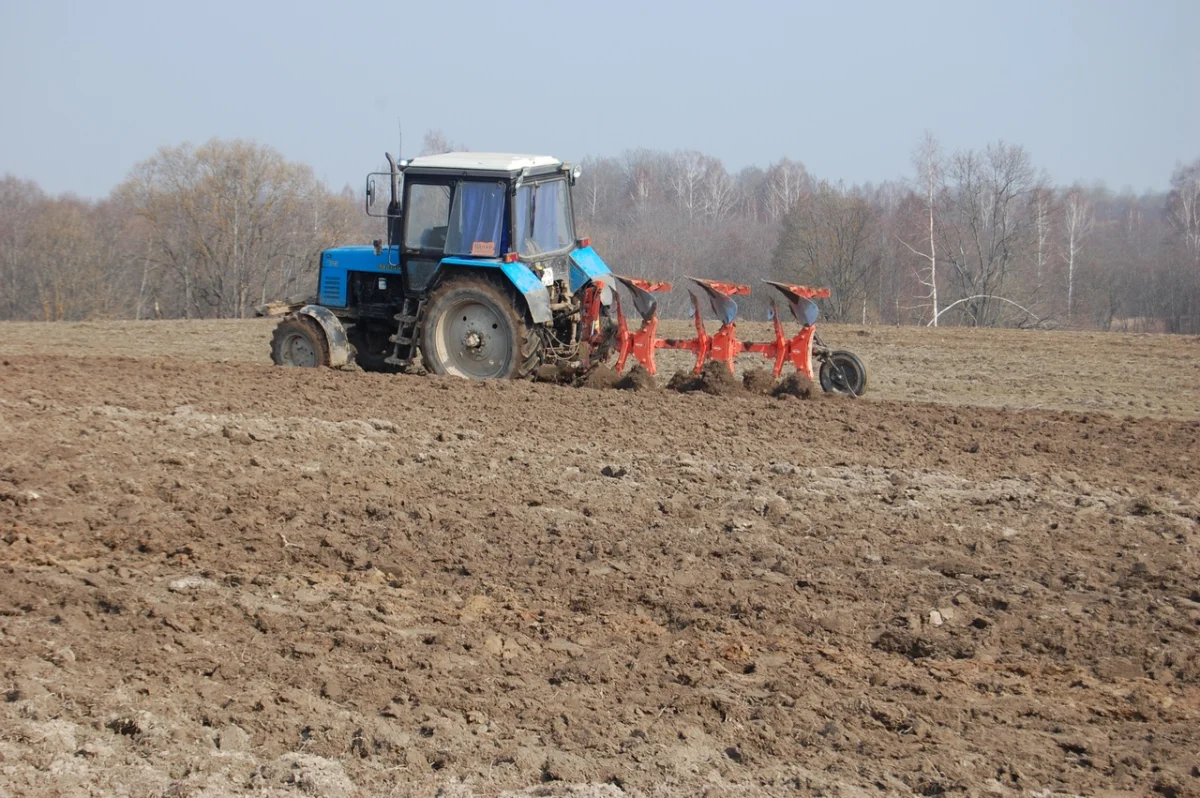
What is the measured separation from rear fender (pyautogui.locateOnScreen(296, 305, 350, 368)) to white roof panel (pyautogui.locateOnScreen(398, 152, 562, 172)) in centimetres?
169

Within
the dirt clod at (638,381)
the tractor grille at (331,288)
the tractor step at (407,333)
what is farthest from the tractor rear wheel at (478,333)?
the tractor grille at (331,288)

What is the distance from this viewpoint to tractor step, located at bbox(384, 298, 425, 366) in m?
10.8

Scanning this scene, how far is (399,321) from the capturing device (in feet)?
36.0

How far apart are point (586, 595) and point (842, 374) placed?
588cm

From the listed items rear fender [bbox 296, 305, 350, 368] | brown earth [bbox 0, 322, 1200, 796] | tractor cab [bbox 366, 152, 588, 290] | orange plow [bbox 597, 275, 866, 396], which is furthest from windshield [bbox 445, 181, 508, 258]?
brown earth [bbox 0, 322, 1200, 796]

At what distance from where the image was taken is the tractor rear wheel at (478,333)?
10422mm

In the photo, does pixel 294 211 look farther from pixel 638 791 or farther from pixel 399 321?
pixel 638 791

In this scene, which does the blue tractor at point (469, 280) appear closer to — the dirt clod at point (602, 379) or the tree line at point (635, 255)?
the dirt clod at point (602, 379)

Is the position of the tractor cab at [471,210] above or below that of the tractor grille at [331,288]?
above

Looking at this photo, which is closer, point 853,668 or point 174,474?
point 853,668

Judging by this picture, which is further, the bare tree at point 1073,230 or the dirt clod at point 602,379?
the bare tree at point 1073,230

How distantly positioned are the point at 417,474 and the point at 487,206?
3808 mm

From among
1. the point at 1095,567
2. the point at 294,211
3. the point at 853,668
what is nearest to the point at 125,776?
the point at 853,668

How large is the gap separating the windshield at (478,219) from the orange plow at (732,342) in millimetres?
1260
